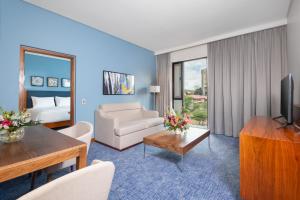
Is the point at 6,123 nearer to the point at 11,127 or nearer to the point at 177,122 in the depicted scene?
the point at 11,127

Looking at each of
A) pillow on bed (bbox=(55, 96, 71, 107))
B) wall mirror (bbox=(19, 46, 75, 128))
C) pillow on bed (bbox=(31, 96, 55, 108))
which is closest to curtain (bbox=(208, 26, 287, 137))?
wall mirror (bbox=(19, 46, 75, 128))

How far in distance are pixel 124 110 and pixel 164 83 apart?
1.79 meters

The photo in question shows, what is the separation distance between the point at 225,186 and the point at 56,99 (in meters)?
5.57

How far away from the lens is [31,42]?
2.49 m

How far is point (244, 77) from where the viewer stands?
338 centimetres

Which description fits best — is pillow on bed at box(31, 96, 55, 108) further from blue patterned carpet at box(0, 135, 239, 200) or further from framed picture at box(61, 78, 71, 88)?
blue patterned carpet at box(0, 135, 239, 200)

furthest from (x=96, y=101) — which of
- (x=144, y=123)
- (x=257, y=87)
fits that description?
(x=257, y=87)

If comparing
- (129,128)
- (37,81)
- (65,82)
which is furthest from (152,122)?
(37,81)

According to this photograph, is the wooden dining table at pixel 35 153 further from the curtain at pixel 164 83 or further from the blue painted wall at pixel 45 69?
the blue painted wall at pixel 45 69

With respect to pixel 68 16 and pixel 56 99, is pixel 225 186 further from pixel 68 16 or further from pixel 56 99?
pixel 56 99

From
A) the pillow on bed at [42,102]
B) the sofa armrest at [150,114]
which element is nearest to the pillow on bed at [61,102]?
the pillow on bed at [42,102]

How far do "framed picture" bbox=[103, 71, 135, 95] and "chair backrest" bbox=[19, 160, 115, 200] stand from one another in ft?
10.1

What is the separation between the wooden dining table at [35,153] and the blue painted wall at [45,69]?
4562 mm

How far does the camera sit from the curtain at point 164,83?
16.0ft
